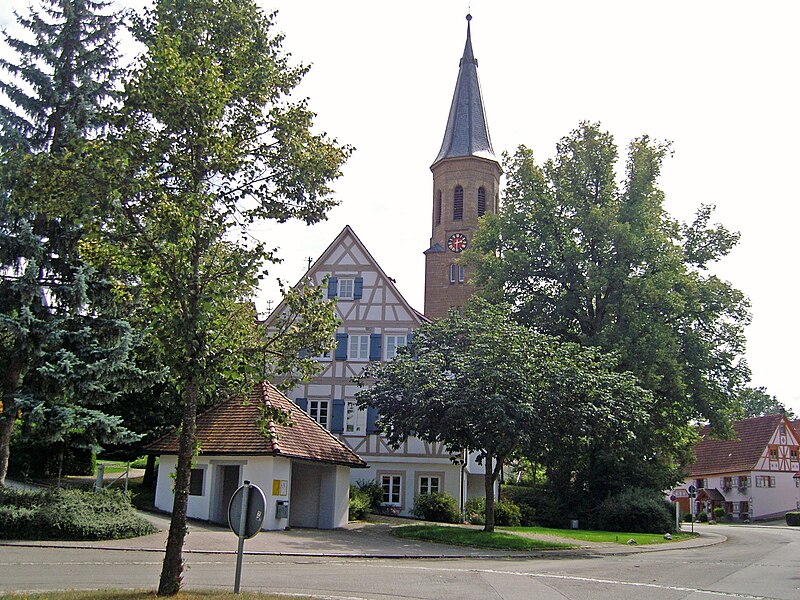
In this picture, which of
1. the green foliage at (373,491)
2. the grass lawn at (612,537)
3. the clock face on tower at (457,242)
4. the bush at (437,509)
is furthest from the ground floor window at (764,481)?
the green foliage at (373,491)

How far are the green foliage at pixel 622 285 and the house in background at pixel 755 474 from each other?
3066 centimetres

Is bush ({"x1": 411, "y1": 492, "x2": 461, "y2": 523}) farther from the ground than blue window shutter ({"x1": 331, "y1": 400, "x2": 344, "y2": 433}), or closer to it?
closer to it

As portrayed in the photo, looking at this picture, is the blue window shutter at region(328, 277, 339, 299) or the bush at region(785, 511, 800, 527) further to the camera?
the bush at region(785, 511, 800, 527)

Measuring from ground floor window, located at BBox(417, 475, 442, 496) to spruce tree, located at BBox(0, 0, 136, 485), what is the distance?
1745cm

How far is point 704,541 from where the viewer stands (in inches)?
1203

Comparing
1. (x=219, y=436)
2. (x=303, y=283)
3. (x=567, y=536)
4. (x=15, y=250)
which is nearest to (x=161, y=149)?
(x=303, y=283)

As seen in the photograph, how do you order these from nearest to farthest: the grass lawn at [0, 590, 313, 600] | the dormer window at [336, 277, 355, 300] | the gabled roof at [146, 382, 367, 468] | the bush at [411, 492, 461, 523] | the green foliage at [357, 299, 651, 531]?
the grass lawn at [0, 590, 313, 600]
the green foliage at [357, 299, 651, 531]
the gabled roof at [146, 382, 367, 468]
the bush at [411, 492, 461, 523]
the dormer window at [336, 277, 355, 300]

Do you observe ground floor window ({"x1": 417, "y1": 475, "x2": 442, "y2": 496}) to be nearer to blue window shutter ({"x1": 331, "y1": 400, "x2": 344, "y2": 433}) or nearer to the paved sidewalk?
blue window shutter ({"x1": 331, "y1": 400, "x2": 344, "y2": 433})

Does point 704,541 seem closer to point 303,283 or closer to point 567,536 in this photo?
point 567,536

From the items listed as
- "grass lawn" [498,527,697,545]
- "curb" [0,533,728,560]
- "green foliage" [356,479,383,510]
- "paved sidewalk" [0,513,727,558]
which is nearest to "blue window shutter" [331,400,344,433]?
"green foliage" [356,479,383,510]

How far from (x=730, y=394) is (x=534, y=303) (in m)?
9.09

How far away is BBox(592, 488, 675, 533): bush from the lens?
108 feet

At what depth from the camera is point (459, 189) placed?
60.9 m

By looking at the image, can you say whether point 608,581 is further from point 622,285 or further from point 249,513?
point 622,285
